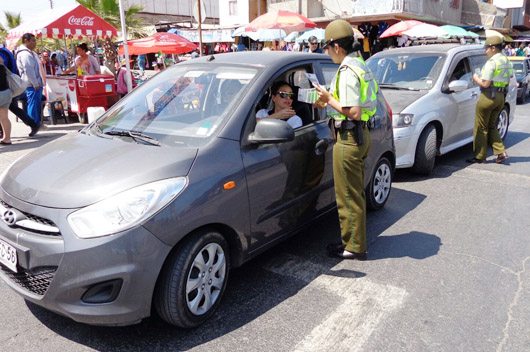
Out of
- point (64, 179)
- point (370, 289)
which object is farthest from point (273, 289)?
point (64, 179)

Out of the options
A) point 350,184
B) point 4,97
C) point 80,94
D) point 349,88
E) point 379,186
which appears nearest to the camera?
point 349,88

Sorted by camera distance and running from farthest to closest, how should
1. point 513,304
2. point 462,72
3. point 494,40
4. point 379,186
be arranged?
point 462,72
point 494,40
point 379,186
point 513,304

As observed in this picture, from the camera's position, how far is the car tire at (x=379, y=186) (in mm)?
4832

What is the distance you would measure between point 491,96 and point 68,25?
955 cm

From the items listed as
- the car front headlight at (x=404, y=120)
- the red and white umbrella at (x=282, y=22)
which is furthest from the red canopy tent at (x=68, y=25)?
the car front headlight at (x=404, y=120)

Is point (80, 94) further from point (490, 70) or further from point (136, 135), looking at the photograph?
point (490, 70)

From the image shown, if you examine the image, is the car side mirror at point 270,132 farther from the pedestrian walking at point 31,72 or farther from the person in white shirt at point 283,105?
the pedestrian walking at point 31,72

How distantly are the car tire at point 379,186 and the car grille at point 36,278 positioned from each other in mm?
3256

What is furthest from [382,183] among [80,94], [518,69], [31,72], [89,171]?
[518,69]

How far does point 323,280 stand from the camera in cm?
360

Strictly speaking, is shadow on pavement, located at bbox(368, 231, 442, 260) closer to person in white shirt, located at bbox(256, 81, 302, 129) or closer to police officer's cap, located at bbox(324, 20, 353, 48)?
person in white shirt, located at bbox(256, 81, 302, 129)

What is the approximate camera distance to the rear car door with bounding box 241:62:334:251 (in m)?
3.25

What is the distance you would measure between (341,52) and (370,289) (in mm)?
1888

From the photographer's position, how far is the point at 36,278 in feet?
8.52
